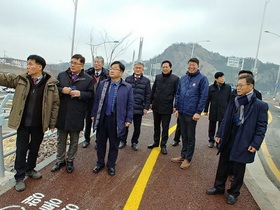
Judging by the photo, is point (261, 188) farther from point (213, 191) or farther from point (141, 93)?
point (141, 93)

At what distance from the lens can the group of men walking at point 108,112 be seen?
3.25 m

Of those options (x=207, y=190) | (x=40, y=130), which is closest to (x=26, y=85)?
(x=40, y=130)

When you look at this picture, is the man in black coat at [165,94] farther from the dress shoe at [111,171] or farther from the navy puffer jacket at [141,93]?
the dress shoe at [111,171]

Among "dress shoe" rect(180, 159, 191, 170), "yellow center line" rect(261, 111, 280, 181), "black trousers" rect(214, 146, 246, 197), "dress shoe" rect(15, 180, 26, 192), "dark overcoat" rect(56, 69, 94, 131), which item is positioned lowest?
"yellow center line" rect(261, 111, 280, 181)

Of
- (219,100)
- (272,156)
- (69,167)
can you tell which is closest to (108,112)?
(69,167)

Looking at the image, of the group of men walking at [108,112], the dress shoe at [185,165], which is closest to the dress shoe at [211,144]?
the group of men walking at [108,112]

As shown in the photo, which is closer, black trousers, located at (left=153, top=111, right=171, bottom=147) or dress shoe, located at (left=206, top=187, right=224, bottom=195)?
dress shoe, located at (left=206, top=187, right=224, bottom=195)

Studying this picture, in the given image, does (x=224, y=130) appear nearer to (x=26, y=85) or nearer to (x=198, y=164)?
(x=198, y=164)

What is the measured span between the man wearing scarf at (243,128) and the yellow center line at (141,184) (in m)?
1.23

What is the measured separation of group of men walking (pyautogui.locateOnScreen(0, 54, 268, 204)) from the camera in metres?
3.25

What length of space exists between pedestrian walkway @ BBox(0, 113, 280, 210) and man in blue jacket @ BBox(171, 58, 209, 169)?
0.50 meters

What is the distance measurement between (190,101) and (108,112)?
1497 millimetres

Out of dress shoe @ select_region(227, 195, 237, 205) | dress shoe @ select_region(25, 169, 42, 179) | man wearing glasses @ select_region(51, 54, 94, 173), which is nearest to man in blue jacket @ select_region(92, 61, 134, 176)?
man wearing glasses @ select_region(51, 54, 94, 173)

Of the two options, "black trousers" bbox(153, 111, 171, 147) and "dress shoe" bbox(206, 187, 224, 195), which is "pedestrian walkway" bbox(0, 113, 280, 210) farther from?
"black trousers" bbox(153, 111, 171, 147)
